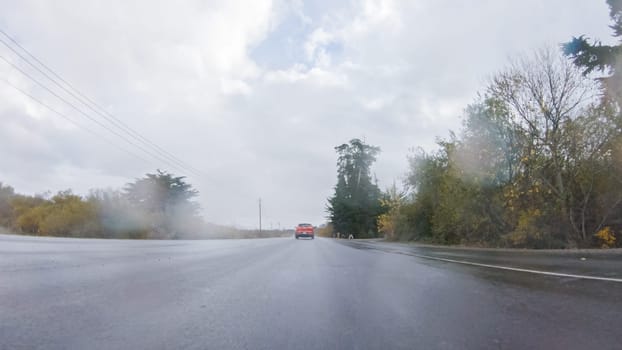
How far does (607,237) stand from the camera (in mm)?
14820

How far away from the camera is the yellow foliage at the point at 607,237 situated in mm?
14797

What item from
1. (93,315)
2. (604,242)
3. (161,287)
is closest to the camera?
(93,315)

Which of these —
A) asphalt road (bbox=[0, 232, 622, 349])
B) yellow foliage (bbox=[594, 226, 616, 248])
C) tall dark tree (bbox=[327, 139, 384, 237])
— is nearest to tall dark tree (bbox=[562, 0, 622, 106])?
yellow foliage (bbox=[594, 226, 616, 248])

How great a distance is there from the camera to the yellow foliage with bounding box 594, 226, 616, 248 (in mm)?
14797

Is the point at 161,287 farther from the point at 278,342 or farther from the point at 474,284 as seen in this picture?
the point at 474,284

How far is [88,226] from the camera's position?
1238 inches

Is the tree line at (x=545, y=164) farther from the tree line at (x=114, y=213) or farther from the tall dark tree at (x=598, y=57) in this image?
the tree line at (x=114, y=213)

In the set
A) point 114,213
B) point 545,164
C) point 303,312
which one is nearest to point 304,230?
point 114,213

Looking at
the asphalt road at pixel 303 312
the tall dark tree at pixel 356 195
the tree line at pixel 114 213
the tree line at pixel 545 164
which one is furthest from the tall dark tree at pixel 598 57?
the tall dark tree at pixel 356 195

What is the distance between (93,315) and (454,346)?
2731 mm

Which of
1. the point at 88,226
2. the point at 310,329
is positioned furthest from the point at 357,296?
the point at 88,226

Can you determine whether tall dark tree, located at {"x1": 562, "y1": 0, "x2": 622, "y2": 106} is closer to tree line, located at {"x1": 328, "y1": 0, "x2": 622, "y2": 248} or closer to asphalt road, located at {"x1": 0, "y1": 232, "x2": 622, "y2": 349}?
tree line, located at {"x1": 328, "y1": 0, "x2": 622, "y2": 248}

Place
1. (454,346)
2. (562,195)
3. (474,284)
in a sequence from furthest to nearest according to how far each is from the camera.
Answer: (562,195) → (474,284) → (454,346)

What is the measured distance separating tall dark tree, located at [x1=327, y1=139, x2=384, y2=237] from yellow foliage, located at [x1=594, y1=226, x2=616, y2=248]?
43.9m
